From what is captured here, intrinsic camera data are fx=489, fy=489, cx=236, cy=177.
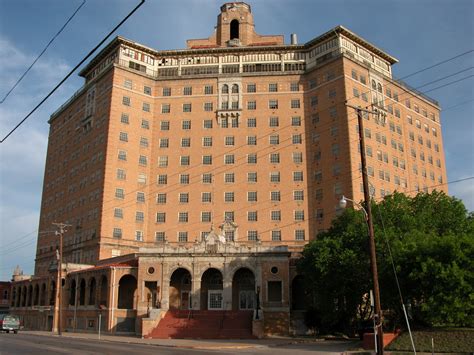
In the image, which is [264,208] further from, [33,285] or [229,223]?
[33,285]

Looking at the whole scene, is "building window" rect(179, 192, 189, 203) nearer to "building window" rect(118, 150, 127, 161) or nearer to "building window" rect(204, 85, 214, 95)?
"building window" rect(118, 150, 127, 161)

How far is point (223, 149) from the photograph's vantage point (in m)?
79.7

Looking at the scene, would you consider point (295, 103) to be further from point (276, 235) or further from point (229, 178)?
point (276, 235)

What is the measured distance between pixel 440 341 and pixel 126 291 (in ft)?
136

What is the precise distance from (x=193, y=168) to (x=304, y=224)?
790 inches

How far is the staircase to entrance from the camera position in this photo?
48.3m

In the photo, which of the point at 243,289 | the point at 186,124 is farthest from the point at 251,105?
the point at 243,289

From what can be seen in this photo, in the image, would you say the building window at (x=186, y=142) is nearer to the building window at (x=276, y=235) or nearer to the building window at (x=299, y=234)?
the building window at (x=276, y=235)

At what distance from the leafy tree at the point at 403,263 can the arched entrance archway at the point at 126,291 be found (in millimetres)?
23340

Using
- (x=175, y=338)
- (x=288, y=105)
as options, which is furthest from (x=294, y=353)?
(x=288, y=105)

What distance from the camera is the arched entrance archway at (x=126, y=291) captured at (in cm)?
6216

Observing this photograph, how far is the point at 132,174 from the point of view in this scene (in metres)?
78.8

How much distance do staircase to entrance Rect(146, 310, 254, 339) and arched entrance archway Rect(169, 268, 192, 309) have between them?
250 inches

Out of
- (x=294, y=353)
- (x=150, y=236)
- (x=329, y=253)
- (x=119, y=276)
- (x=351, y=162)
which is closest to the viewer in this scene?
(x=294, y=353)
